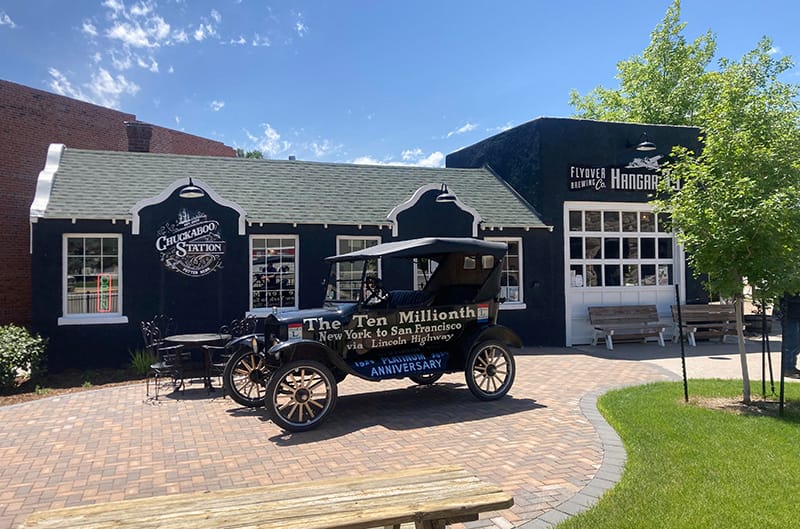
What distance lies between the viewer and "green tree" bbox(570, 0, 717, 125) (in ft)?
85.7

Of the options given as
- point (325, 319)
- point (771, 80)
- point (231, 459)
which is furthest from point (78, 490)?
point (771, 80)

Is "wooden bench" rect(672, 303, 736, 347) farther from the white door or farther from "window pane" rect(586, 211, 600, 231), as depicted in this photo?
"window pane" rect(586, 211, 600, 231)

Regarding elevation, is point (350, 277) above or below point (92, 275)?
below

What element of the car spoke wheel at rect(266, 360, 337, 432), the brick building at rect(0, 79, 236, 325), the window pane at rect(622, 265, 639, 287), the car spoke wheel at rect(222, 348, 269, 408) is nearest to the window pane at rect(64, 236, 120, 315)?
the car spoke wheel at rect(222, 348, 269, 408)

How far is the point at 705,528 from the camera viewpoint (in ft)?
12.3

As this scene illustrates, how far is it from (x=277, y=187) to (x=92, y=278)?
173 inches

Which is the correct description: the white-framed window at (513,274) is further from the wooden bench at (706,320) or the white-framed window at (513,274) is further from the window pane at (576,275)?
the wooden bench at (706,320)

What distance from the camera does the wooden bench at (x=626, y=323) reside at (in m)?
13.5

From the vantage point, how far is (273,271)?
11922mm

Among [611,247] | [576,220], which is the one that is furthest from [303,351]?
[611,247]

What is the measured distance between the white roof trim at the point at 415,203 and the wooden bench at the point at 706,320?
5.76 m

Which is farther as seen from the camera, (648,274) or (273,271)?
(648,274)

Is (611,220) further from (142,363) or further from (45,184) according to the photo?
(45,184)

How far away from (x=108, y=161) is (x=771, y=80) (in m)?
26.9
